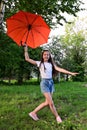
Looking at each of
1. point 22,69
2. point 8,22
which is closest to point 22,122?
point 8,22

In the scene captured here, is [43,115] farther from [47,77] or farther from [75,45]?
[75,45]

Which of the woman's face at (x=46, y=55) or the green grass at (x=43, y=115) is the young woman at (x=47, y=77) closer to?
the woman's face at (x=46, y=55)

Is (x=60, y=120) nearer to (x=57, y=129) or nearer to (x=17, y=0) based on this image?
(x=57, y=129)

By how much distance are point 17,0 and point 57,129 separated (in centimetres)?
419

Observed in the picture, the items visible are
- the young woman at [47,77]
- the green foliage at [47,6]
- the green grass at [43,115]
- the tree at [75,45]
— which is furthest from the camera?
the tree at [75,45]

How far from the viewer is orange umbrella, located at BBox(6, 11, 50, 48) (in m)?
7.70

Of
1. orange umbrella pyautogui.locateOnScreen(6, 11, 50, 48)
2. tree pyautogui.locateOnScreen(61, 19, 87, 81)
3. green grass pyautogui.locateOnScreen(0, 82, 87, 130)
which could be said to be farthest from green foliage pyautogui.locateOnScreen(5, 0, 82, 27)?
tree pyautogui.locateOnScreen(61, 19, 87, 81)

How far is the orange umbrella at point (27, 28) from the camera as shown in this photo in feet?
25.2

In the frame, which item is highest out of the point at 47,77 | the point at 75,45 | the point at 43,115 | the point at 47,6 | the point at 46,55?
the point at 47,6

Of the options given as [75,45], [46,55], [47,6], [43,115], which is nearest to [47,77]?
[46,55]

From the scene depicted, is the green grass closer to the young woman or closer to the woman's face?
the young woman

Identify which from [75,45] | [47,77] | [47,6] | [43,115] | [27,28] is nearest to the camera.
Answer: [47,77]

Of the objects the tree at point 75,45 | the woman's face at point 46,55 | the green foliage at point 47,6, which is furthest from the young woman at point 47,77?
the tree at point 75,45

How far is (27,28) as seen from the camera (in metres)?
7.79
